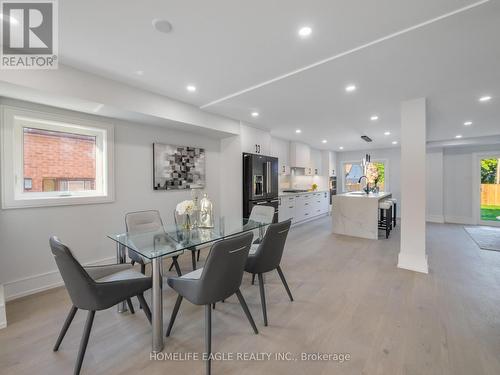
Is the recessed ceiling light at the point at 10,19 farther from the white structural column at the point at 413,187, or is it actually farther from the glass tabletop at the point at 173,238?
the white structural column at the point at 413,187

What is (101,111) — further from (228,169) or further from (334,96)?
(334,96)

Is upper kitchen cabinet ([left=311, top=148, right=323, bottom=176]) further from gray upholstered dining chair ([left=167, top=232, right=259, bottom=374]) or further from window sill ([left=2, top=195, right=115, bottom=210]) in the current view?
gray upholstered dining chair ([left=167, top=232, right=259, bottom=374])

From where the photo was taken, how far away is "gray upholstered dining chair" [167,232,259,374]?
149 centimetres

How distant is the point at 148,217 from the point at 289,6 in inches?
103

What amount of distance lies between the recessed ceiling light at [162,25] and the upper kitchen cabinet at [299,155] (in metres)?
5.28

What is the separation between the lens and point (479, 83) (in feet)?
8.91

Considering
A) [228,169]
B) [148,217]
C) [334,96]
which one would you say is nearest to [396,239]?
[334,96]

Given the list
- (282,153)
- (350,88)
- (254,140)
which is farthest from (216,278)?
(282,153)

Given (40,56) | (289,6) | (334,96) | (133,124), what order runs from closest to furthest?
(289,6), (40,56), (334,96), (133,124)

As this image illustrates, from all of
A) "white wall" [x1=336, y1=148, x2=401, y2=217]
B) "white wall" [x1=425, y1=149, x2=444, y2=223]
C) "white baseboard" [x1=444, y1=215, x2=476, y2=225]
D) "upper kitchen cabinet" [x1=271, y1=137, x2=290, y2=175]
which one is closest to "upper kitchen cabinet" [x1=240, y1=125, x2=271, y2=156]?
"upper kitchen cabinet" [x1=271, y1=137, x2=290, y2=175]

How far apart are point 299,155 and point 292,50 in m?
4.90

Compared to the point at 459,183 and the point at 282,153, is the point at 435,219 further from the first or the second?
the point at 282,153

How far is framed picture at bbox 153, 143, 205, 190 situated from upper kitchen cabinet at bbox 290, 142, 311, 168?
3.25 m

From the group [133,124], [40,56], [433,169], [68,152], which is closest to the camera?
[40,56]
